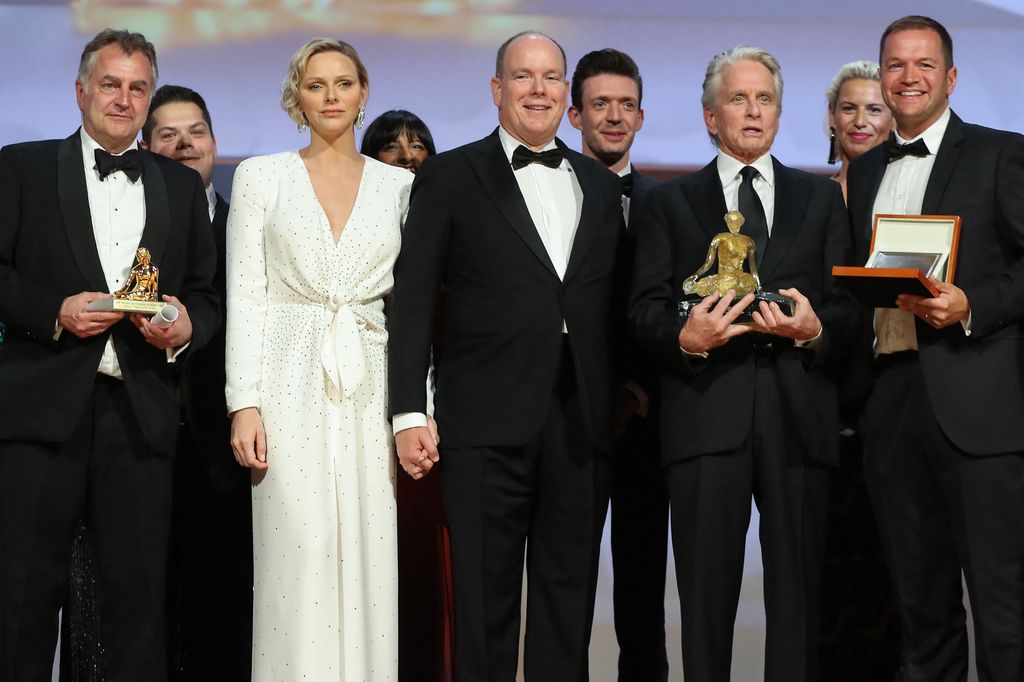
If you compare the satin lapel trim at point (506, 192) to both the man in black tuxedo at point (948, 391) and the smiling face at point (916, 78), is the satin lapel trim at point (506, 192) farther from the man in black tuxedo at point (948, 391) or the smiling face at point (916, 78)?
the smiling face at point (916, 78)

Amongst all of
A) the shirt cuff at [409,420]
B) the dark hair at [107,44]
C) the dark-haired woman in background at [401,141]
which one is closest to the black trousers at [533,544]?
the shirt cuff at [409,420]

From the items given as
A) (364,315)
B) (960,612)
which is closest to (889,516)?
(960,612)

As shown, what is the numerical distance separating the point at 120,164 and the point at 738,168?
1.72 meters

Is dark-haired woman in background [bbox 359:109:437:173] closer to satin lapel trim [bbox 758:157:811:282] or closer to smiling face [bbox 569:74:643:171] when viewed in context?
smiling face [bbox 569:74:643:171]

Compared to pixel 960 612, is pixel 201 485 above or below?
above

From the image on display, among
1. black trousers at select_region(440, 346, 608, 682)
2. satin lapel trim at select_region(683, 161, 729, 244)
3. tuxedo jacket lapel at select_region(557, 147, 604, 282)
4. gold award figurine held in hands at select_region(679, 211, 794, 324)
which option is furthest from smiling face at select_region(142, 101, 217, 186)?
gold award figurine held in hands at select_region(679, 211, 794, 324)

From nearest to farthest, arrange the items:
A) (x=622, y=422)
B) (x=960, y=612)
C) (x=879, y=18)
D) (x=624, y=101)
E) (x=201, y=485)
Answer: (x=960, y=612) → (x=622, y=422) → (x=201, y=485) → (x=624, y=101) → (x=879, y=18)

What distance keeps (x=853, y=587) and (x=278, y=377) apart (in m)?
2.06

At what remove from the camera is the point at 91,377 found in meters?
3.47

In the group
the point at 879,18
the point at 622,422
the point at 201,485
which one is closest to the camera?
the point at 622,422

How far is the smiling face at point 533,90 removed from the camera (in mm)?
3682

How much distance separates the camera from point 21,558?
3420 mm

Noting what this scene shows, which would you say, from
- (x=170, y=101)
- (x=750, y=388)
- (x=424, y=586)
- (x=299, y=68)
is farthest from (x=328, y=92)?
(x=424, y=586)

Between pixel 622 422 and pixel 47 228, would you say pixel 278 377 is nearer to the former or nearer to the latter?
pixel 47 228
